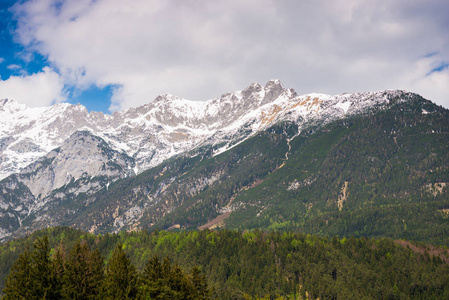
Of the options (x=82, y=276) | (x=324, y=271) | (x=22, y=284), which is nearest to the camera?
(x=22, y=284)

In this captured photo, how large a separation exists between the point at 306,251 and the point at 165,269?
146455 millimetres

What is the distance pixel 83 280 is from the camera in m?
55.2

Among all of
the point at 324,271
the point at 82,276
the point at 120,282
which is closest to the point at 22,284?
the point at 82,276

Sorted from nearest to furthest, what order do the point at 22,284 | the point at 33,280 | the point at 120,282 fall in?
the point at 33,280 → the point at 22,284 → the point at 120,282

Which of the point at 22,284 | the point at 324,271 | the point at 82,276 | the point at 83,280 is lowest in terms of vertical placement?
the point at 324,271

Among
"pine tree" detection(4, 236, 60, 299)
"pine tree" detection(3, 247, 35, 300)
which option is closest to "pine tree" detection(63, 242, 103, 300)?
"pine tree" detection(4, 236, 60, 299)

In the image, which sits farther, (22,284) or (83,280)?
(83,280)

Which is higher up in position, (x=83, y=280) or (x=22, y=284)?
(x=22, y=284)

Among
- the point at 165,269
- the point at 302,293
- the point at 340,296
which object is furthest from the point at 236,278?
the point at 165,269

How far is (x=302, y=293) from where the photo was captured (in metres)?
167

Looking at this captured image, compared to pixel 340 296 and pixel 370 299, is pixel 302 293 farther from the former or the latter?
pixel 370 299

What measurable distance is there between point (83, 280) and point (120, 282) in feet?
21.8

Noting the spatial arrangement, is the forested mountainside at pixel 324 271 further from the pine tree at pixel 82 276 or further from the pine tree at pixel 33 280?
the pine tree at pixel 33 280

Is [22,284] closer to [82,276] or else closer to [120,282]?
[82,276]
